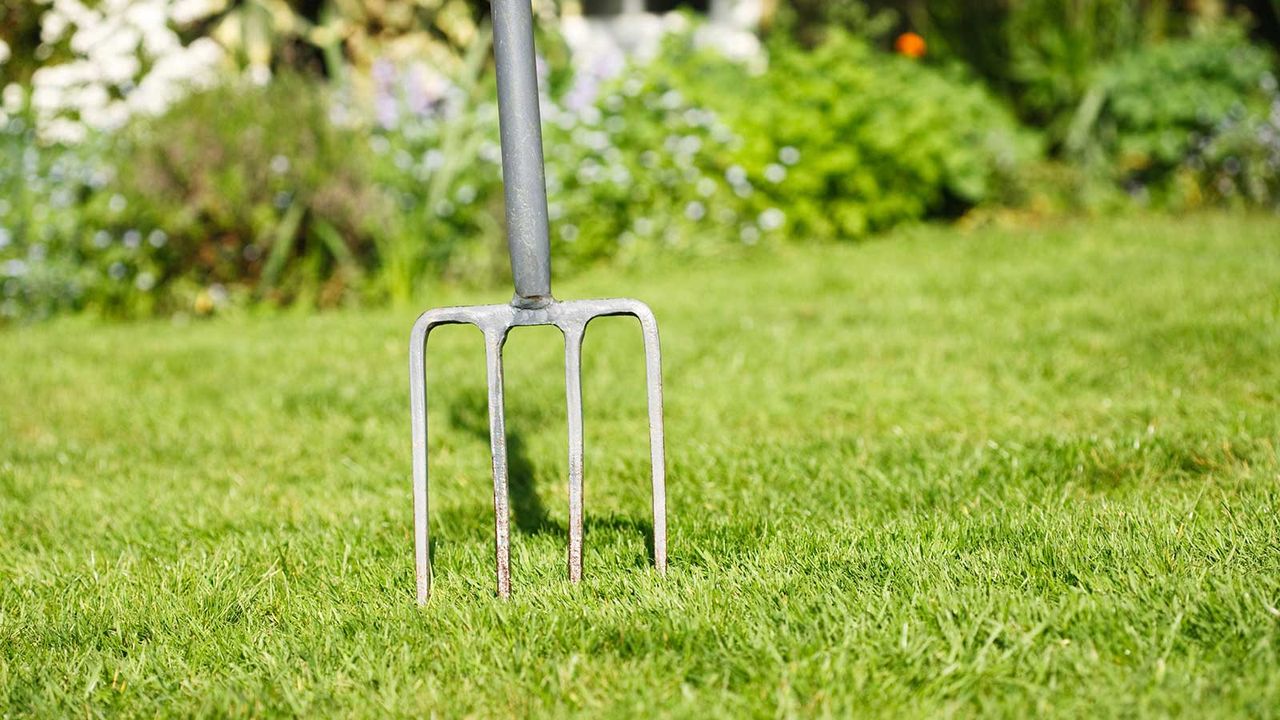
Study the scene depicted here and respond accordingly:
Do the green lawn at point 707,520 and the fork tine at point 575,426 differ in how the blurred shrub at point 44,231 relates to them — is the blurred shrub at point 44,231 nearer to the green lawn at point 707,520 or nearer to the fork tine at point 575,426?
the green lawn at point 707,520

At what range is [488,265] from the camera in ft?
19.9

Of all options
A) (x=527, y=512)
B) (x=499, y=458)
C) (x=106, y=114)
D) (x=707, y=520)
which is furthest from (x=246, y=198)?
(x=499, y=458)

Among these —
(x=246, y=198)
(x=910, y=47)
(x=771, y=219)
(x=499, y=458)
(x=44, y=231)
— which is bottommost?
(x=499, y=458)

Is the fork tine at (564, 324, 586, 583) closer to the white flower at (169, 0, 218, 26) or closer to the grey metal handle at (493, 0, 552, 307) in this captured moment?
the grey metal handle at (493, 0, 552, 307)

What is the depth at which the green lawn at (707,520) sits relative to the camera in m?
1.76

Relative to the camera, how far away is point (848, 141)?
7.08 meters

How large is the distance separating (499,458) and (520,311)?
0.28 metres

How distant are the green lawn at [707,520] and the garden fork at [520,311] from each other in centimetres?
20

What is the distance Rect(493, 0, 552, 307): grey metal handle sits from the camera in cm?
204

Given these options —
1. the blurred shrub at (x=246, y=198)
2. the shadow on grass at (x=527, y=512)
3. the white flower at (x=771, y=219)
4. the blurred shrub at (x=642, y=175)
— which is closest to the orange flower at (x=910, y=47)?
the blurred shrub at (x=642, y=175)

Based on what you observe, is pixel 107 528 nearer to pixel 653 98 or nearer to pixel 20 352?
pixel 20 352

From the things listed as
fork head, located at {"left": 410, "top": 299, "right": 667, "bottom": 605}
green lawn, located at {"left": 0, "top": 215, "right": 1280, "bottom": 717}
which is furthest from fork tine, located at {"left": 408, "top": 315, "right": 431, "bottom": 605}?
green lawn, located at {"left": 0, "top": 215, "right": 1280, "bottom": 717}

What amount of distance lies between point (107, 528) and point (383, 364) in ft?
5.69

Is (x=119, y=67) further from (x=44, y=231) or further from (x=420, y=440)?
(x=420, y=440)
